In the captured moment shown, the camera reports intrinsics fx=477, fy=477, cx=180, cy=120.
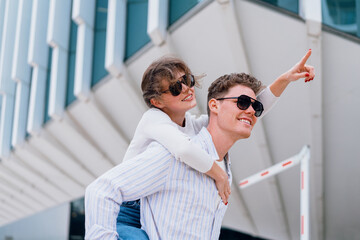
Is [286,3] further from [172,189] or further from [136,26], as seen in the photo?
[172,189]

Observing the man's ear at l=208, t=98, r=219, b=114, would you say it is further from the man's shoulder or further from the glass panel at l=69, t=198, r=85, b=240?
the glass panel at l=69, t=198, r=85, b=240

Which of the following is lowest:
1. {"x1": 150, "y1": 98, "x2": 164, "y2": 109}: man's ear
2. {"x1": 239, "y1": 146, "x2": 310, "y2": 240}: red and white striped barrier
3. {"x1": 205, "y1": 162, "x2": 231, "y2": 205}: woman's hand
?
{"x1": 239, "y1": 146, "x2": 310, "y2": 240}: red and white striped barrier

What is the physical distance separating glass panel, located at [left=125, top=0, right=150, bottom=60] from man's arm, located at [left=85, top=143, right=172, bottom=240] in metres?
7.32

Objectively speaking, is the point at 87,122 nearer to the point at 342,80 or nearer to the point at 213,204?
the point at 342,80

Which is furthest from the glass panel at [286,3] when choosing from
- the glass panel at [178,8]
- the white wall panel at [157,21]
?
the white wall panel at [157,21]

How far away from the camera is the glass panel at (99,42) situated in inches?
417

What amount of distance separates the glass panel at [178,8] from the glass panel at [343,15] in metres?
2.16

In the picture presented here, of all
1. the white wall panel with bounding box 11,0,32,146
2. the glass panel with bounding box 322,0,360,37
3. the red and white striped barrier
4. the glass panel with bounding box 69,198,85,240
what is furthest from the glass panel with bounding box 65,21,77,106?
the glass panel with bounding box 69,198,85,240

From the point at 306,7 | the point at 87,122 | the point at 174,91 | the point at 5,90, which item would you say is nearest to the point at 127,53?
the point at 87,122

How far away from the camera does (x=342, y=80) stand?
757 centimetres

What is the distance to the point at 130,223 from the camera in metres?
2.28

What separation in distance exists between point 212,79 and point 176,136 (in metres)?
6.21

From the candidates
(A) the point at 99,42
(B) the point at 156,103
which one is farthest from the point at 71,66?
(B) the point at 156,103

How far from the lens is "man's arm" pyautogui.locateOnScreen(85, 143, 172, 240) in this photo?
76.4 inches
